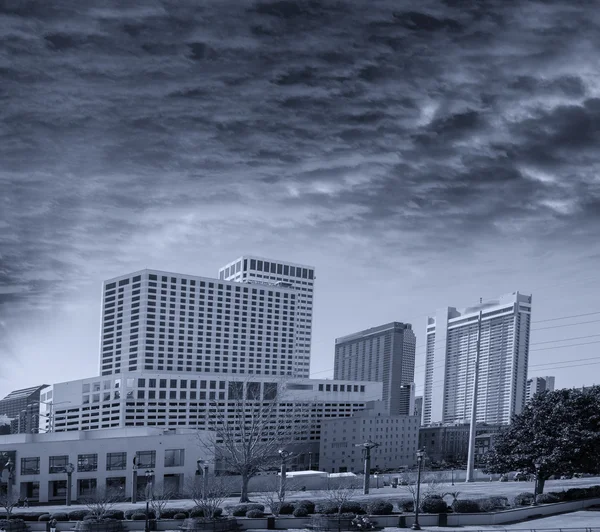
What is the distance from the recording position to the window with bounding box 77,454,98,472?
9381 centimetres

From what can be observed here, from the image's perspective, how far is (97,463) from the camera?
94.6m

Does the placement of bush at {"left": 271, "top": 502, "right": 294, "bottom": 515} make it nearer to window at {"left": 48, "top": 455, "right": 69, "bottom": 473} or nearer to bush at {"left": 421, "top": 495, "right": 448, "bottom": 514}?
bush at {"left": 421, "top": 495, "right": 448, "bottom": 514}

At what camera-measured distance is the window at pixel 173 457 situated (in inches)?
3947

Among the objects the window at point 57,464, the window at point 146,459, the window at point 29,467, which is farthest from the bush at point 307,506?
the window at point 29,467

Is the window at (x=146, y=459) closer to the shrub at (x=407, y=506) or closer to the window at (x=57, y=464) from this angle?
the window at (x=57, y=464)

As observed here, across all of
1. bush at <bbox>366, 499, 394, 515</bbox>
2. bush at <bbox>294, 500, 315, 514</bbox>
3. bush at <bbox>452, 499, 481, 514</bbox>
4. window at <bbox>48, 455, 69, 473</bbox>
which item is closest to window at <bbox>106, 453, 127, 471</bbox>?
window at <bbox>48, 455, 69, 473</bbox>

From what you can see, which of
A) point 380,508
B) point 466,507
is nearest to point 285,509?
point 380,508

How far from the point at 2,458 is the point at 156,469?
19.1m

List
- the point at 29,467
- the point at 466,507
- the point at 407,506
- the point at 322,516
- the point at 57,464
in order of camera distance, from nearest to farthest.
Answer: the point at 322,516 → the point at 466,507 → the point at 407,506 → the point at 29,467 → the point at 57,464

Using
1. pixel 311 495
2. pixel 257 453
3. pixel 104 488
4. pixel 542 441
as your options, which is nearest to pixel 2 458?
pixel 104 488

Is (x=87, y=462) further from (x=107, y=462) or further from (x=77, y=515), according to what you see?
(x=77, y=515)

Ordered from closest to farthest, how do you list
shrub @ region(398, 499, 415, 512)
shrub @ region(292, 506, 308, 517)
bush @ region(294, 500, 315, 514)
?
shrub @ region(292, 506, 308, 517), bush @ region(294, 500, 315, 514), shrub @ region(398, 499, 415, 512)

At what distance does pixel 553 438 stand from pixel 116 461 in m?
55.1

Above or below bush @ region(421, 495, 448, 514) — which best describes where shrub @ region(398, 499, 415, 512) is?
below
